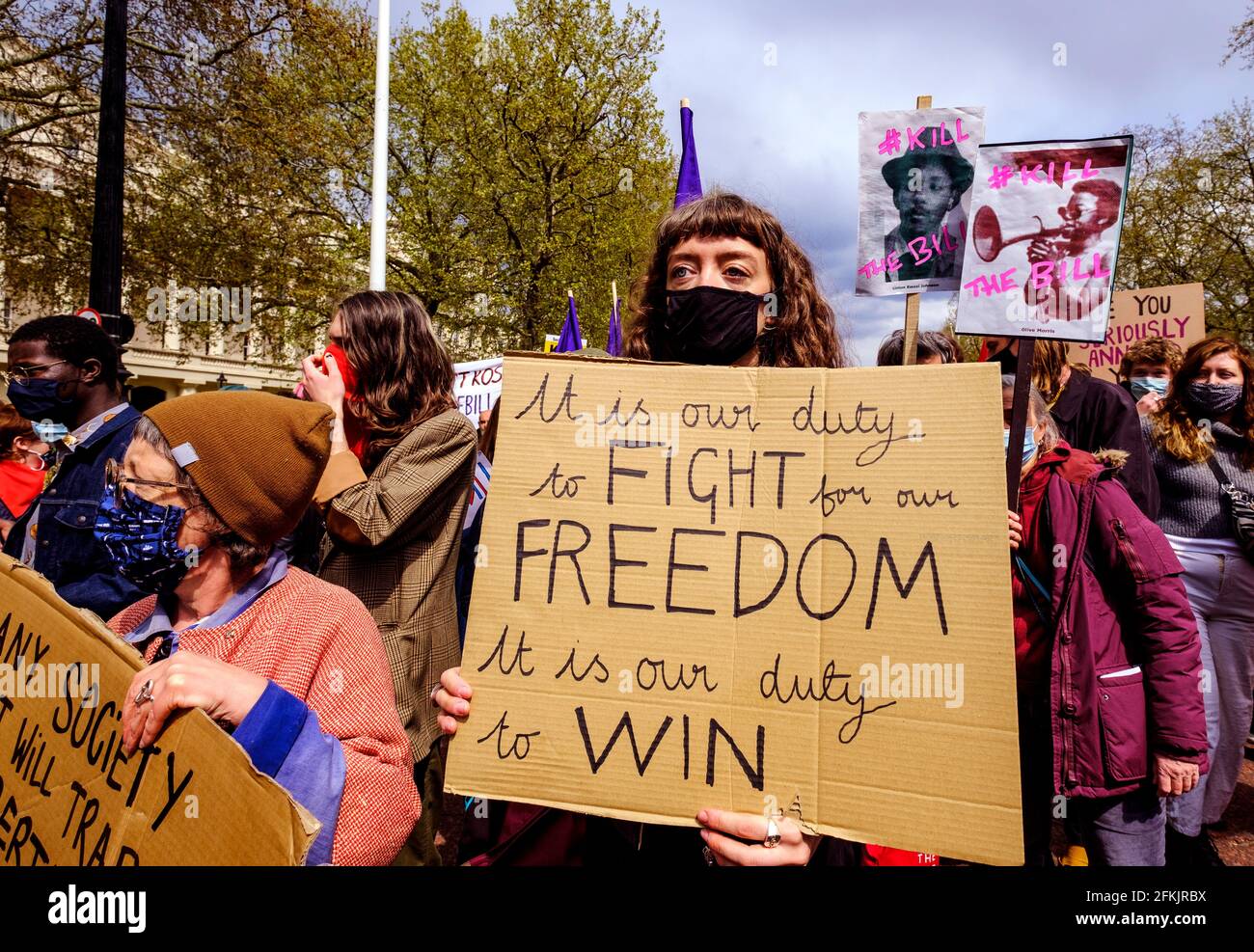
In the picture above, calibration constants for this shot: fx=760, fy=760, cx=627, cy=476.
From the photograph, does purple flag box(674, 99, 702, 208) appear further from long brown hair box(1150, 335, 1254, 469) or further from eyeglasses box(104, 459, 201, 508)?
long brown hair box(1150, 335, 1254, 469)

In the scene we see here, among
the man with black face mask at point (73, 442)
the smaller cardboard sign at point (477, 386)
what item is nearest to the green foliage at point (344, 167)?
the smaller cardboard sign at point (477, 386)

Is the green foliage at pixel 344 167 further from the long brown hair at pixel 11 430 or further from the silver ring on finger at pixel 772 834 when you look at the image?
the silver ring on finger at pixel 772 834

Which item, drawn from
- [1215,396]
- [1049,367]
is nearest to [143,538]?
[1049,367]

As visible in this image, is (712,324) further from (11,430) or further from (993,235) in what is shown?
(11,430)

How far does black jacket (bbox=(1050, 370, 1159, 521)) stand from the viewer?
11.6 ft

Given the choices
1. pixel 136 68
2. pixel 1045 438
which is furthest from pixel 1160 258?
pixel 136 68

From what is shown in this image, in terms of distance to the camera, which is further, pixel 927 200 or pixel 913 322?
pixel 927 200

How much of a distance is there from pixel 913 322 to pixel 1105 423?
2.05 meters

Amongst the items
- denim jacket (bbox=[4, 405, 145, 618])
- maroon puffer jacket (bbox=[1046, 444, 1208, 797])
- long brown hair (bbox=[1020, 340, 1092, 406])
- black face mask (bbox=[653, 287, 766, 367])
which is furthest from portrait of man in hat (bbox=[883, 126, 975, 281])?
denim jacket (bbox=[4, 405, 145, 618])

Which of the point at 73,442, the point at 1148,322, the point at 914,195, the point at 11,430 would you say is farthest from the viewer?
the point at 1148,322

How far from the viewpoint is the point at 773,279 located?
2023mm

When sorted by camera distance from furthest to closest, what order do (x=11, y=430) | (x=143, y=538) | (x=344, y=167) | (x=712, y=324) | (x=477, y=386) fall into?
(x=344, y=167)
(x=477, y=386)
(x=11, y=430)
(x=712, y=324)
(x=143, y=538)

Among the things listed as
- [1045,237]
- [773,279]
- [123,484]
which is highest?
[1045,237]
